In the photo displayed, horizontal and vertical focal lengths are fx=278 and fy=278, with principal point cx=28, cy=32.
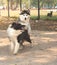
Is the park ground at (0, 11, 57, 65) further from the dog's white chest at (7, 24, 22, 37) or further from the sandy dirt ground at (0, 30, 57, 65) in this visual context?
the dog's white chest at (7, 24, 22, 37)

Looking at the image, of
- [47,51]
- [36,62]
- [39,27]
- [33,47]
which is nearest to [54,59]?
[36,62]

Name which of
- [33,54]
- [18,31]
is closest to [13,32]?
[18,31]

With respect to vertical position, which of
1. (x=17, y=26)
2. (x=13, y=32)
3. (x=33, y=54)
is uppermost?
(x=17, y=26)

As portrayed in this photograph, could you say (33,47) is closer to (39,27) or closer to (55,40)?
(55,40)

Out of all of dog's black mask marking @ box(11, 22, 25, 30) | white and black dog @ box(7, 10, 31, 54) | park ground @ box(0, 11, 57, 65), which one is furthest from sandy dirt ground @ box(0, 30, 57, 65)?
dog's black mask marking @ box(11, 22, 25, 30)

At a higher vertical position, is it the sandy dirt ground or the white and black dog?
the white and black dog

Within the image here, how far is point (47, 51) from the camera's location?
8.71m

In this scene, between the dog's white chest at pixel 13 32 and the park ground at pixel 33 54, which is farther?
the dog's white chest at pixel 13 32

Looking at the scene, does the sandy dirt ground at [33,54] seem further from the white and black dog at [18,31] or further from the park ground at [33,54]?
the white and black dog at [18,31]

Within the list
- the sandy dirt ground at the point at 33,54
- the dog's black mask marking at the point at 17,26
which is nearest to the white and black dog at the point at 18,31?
the dog's black mask marking at the point at 17,26

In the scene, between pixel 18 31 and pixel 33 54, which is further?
pixel 33 54

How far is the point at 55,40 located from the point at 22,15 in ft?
10.0

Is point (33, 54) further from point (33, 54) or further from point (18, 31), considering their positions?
point (18, 31)

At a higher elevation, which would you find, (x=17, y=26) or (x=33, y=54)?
(x=17, y=26)
